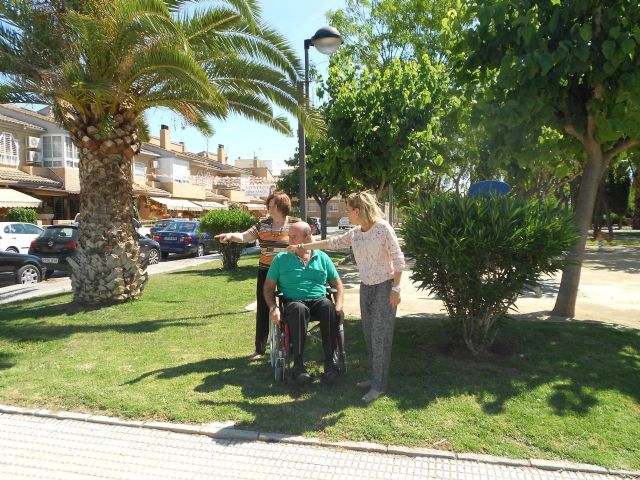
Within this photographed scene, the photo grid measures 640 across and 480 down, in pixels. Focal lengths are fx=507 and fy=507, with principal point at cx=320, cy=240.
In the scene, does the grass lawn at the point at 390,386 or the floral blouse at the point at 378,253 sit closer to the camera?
the grass lawn at the point at 390,386

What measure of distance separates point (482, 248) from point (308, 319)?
1.71 m

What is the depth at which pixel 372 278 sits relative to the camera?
4328 mm

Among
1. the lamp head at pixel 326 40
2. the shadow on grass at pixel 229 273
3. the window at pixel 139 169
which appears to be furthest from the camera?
the window at pixel 139 169

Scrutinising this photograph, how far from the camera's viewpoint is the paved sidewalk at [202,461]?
3.21 meters

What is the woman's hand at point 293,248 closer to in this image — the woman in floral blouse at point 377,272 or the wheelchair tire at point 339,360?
the woman in floral blouse at point 377,272

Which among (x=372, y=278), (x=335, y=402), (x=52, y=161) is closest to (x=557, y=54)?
(x=372, y=278)

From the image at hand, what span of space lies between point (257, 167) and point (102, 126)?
260 feet

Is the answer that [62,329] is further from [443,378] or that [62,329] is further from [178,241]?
[178,241]

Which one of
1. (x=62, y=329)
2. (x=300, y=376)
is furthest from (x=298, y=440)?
(x=62, y=329)

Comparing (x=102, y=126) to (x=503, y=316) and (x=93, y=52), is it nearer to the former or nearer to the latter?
(x=93, y=52)

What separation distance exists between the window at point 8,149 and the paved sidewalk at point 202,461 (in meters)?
31.1

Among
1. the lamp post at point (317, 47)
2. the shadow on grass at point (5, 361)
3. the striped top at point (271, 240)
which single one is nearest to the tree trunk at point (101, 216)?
the shadow on grass at point (5, 361)

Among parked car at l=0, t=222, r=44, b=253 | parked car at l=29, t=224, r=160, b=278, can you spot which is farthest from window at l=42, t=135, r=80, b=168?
parked car at l=29, t=224, r=160, b=278

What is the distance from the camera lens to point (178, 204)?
41406mm
